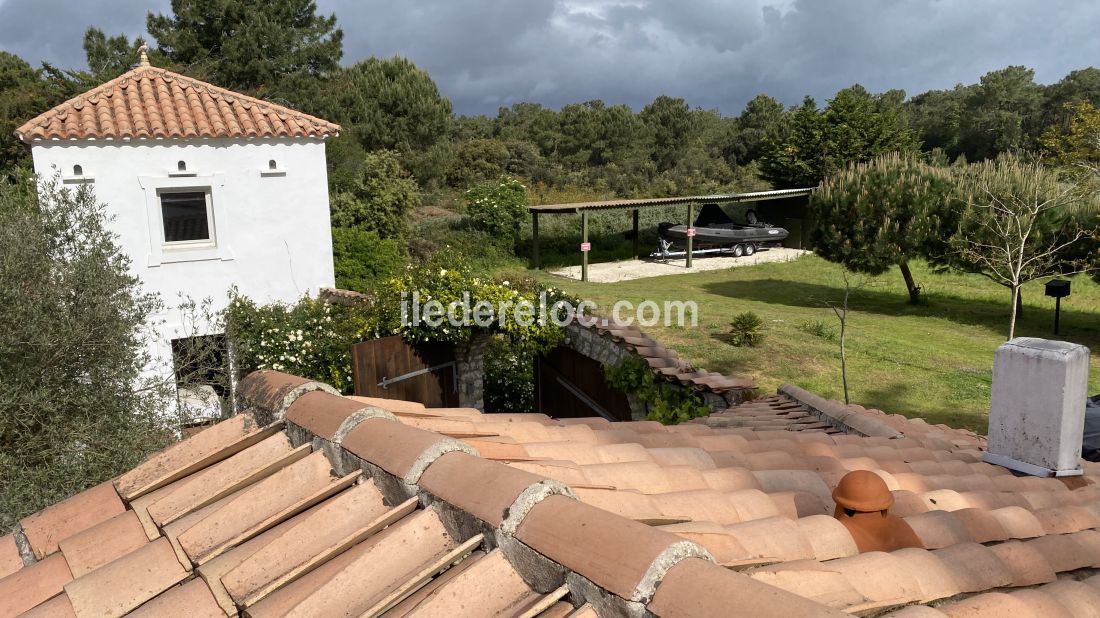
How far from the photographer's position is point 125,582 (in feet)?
7.50

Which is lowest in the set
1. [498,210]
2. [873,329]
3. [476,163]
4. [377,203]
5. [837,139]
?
[873,329]

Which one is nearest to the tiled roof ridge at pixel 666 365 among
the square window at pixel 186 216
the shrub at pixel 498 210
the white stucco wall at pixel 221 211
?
the white stucco wall at pixel 221 211

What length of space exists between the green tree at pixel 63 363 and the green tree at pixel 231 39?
2318 cm

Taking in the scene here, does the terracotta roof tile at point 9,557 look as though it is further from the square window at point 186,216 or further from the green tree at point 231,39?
the green tree at point 231,39

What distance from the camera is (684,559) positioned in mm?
1639

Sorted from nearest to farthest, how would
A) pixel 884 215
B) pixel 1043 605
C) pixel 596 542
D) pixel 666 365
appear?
pixel 596 542, pixel 1043 605, pixel 666 365, pixel 884 215

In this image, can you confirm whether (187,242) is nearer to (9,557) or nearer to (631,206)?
(9,557)

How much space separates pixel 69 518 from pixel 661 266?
1043 inches

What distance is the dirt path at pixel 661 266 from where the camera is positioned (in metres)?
26.2

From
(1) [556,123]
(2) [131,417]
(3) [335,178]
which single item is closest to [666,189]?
(1) [556,123]

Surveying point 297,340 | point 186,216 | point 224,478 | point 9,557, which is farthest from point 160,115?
point 224,478

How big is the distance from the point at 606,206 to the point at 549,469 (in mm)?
23607

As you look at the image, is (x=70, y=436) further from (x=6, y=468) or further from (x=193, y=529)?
(x=193, y=529)

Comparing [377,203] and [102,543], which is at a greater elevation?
[377,203]
